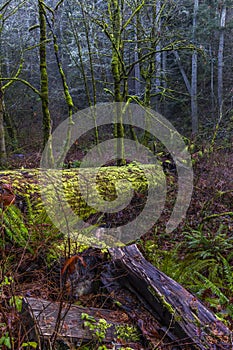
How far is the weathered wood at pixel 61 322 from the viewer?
95.4 inches

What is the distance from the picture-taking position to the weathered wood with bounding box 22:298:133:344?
7.95ft

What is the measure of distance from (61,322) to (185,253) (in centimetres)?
308

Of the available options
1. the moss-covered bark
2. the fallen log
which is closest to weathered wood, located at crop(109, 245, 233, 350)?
the fallen log

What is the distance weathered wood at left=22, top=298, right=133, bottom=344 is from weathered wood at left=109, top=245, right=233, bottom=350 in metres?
0.46

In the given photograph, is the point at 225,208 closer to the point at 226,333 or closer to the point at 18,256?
the point at 226,333

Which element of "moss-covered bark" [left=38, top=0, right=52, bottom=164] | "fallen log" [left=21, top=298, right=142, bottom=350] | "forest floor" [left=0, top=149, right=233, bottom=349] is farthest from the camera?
"moss-covered bark" [left=38, top=0, right=52, bottom=164]

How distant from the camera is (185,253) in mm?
5141

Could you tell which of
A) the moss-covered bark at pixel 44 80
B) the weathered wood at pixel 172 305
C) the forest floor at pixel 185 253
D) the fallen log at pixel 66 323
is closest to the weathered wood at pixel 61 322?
the fallen log at pixel 66 323

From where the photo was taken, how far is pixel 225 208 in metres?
6.49

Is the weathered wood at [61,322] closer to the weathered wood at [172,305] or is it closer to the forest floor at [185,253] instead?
the forest floor at [185,253]

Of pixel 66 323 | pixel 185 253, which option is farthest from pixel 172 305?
pixel 185 253

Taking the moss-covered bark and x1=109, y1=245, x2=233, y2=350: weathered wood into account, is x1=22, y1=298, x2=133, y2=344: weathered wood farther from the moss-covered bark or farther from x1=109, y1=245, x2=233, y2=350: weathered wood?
the moss-covered bark

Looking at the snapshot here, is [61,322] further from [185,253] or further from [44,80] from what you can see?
[44,80]

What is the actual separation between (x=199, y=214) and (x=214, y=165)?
2.28m
